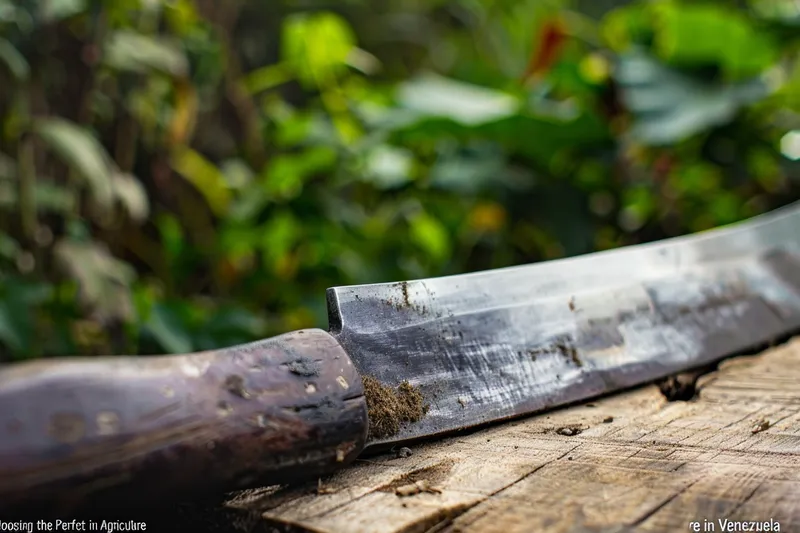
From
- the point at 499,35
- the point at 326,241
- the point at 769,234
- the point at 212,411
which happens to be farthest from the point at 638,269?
the point at 499,35

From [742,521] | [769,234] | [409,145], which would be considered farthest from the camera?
[409,145]

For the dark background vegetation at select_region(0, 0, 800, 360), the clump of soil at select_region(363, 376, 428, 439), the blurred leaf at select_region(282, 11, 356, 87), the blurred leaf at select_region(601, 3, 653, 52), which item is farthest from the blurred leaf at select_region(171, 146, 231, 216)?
the clump of soil at select_region(363, 376, 428, 439)

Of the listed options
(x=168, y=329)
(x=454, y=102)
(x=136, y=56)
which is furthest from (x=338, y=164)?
(x=168, y=329)

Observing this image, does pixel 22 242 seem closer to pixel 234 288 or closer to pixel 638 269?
pixel 234 288

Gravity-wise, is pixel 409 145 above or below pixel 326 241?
above

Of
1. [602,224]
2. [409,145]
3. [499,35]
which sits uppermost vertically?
[499,35]

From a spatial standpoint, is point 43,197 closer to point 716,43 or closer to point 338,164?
point 338,164

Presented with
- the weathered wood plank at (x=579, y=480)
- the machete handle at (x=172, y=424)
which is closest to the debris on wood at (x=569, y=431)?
the weathered wood plank at (x=579, y=480)

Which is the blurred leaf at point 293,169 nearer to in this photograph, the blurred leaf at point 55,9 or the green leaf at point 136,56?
the green leaf at point 136,56
